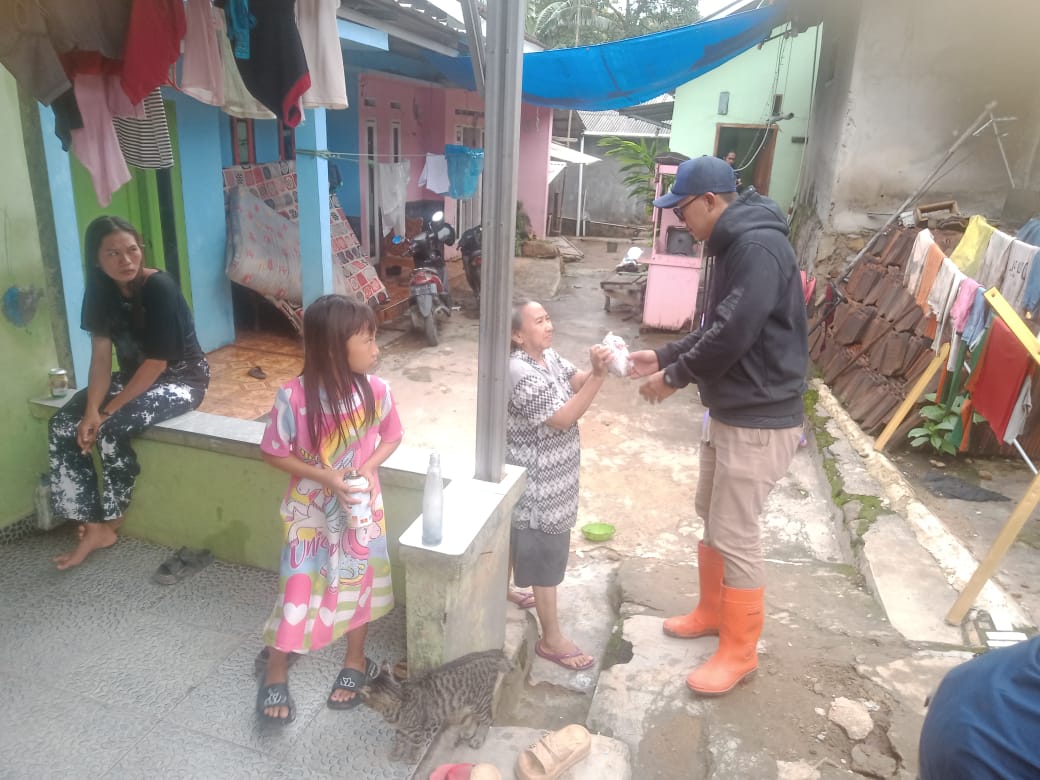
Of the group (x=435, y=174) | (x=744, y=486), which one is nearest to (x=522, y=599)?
(x=744, y=486)

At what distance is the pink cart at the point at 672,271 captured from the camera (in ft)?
30.3

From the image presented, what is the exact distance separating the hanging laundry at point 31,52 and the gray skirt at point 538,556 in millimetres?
2266

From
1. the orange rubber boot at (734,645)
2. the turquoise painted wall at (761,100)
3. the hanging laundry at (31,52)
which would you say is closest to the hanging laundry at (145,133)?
the hanging laundry at (31,52)

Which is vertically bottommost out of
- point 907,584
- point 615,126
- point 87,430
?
point 907,584

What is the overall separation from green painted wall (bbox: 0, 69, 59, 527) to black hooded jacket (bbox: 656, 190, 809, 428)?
2.79 metres

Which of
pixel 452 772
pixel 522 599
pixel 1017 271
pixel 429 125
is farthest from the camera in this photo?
pixel 429 125

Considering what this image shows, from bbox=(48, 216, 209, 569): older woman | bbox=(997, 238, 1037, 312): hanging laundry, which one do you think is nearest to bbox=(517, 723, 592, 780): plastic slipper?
bbox=(48, 216, 209, 569): older woman

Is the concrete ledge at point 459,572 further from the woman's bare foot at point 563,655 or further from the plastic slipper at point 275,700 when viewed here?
the woman's bare foot at point 563,655

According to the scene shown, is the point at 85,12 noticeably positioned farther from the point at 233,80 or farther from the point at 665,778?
the point at 665,778

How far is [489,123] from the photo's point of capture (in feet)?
7.09

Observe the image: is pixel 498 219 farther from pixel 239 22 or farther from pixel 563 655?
pixel 563 655

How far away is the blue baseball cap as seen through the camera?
2684 mm

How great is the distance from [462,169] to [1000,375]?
27.3 feet

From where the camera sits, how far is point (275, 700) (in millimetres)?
2355
